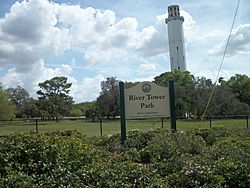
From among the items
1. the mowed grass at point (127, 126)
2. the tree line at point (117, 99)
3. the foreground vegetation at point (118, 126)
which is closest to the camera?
the foreground vegetation at point (118, 126)

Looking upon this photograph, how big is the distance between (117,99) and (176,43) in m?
21.1

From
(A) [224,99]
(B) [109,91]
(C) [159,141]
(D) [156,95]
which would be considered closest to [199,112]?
(A) [224,99]

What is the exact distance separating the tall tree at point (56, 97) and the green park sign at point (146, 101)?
3048 inches

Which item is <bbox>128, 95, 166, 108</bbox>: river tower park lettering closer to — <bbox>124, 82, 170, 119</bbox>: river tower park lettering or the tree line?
<bbox>124, 82, 170, 119</bbox>: river tower park lettering

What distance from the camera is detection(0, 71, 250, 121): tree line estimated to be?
189ft

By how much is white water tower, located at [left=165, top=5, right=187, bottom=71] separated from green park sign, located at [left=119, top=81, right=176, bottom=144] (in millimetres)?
73137

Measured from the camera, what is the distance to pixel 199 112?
60.4m

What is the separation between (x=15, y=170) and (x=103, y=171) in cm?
159

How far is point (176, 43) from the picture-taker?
8600cm

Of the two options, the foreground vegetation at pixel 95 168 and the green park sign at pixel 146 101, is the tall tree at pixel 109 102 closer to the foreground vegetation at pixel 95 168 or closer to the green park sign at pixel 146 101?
the green park sign at pixel 146 101

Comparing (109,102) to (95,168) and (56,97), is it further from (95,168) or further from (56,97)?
(95,168)

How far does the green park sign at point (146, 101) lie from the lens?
13.2 metres

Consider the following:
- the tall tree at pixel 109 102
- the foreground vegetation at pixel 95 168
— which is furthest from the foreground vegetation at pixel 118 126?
the tall tree at pixel 109 102

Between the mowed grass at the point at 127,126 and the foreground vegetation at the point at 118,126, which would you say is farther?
the mowed grass at the point at 127,126
